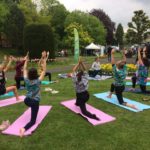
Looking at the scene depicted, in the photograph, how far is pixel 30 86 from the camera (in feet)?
22.6

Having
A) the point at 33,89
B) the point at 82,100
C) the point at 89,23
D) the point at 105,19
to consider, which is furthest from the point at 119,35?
the point at 33,89

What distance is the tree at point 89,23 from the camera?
178 ft

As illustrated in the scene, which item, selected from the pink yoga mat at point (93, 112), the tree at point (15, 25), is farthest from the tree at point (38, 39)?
the pink yoga mat at point (93, 112)

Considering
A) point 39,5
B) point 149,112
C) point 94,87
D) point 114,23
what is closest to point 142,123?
point 149,112

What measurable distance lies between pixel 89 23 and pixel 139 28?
14.0 metres

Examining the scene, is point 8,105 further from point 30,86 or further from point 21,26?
point 21,26

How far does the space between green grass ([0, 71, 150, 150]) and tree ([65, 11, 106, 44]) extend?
1848 inches

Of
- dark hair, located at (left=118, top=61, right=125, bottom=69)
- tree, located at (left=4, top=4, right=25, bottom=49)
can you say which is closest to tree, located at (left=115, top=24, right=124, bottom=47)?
tree, located at (left=4, top=4, right=25, bottom=49)

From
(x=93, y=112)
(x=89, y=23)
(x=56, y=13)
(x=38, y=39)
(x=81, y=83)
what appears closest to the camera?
(x=81, y=83)

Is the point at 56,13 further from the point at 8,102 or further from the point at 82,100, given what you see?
the point at 82,100

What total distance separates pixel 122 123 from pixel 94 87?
5491mm

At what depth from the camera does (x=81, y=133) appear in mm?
6461

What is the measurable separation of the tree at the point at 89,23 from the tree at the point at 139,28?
976cm

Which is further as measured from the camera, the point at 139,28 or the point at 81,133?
the point at 139,28
